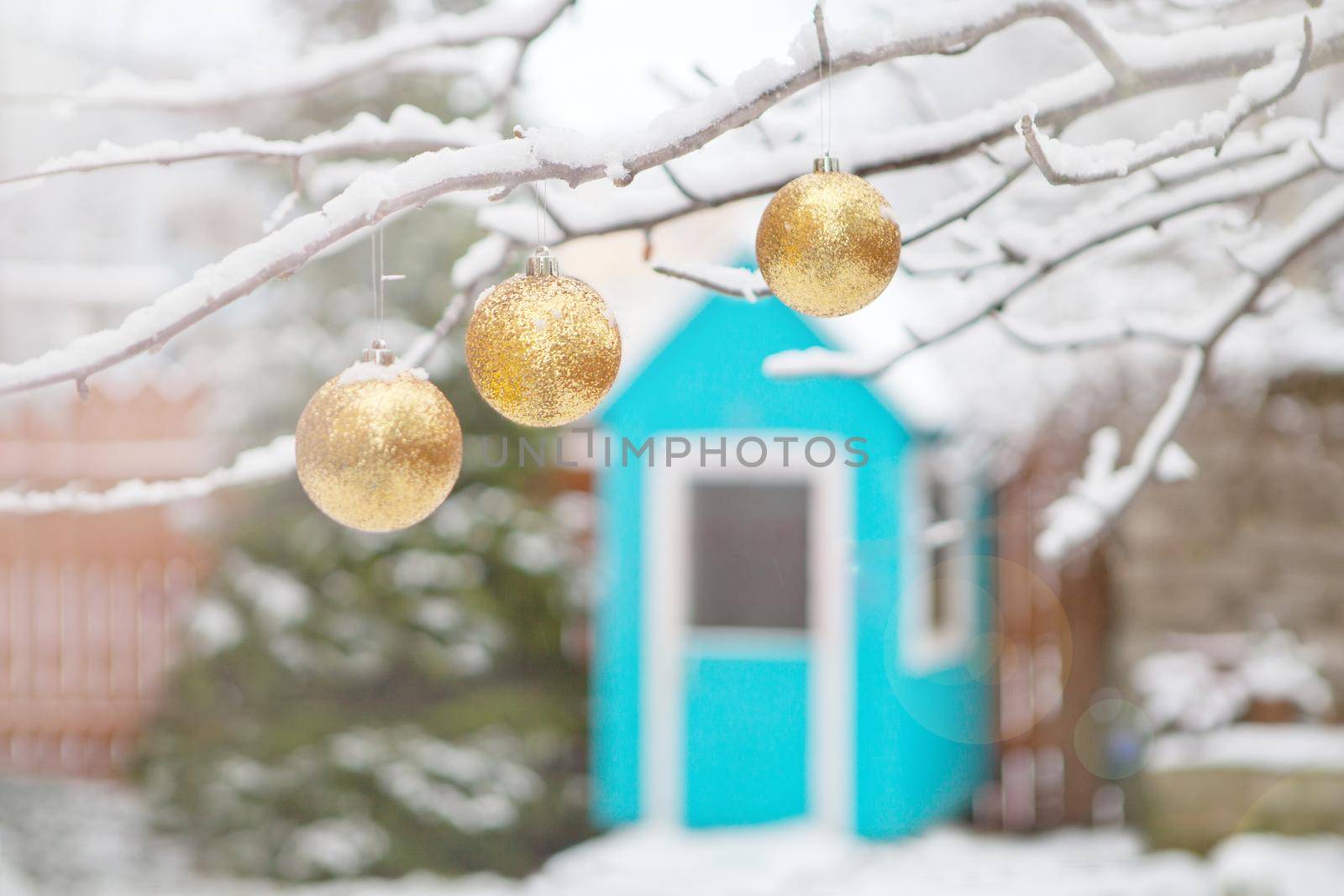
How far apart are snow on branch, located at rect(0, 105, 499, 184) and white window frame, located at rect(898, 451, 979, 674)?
332cm

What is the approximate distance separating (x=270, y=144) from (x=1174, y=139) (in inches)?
45.2

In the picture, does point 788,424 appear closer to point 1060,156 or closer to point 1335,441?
point 1335,441

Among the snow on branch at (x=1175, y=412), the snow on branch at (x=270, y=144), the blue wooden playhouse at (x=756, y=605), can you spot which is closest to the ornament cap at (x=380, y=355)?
the snow on branch at (x=270, y=144)

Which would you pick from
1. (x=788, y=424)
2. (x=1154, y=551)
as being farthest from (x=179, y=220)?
(x=1154, y=551)

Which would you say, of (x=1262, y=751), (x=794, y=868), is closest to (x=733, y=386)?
(x=794, y=868)

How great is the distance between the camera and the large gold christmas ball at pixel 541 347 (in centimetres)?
140

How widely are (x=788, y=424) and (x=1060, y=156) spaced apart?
12.3 feet

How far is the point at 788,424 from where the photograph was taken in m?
5.14

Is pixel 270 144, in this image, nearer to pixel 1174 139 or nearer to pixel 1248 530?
pixel 1174 139

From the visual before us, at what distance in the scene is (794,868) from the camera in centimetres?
476

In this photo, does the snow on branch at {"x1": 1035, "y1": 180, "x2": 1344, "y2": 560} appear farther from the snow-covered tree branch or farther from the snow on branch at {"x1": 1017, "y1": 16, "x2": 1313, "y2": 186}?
the snow on branch at {"x1": 1017, "y1": 16, "x2": 1313, "y2": 186}

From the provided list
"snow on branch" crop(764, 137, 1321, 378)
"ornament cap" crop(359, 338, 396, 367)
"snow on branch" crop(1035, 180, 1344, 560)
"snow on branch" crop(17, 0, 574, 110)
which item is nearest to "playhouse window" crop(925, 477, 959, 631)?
"snow on branch" crop(1035, 180, 1344, 560)

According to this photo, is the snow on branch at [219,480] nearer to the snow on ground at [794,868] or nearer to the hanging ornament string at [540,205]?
the hanging ornament string at [540,205]

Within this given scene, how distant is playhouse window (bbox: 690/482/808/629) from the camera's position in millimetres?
5305
